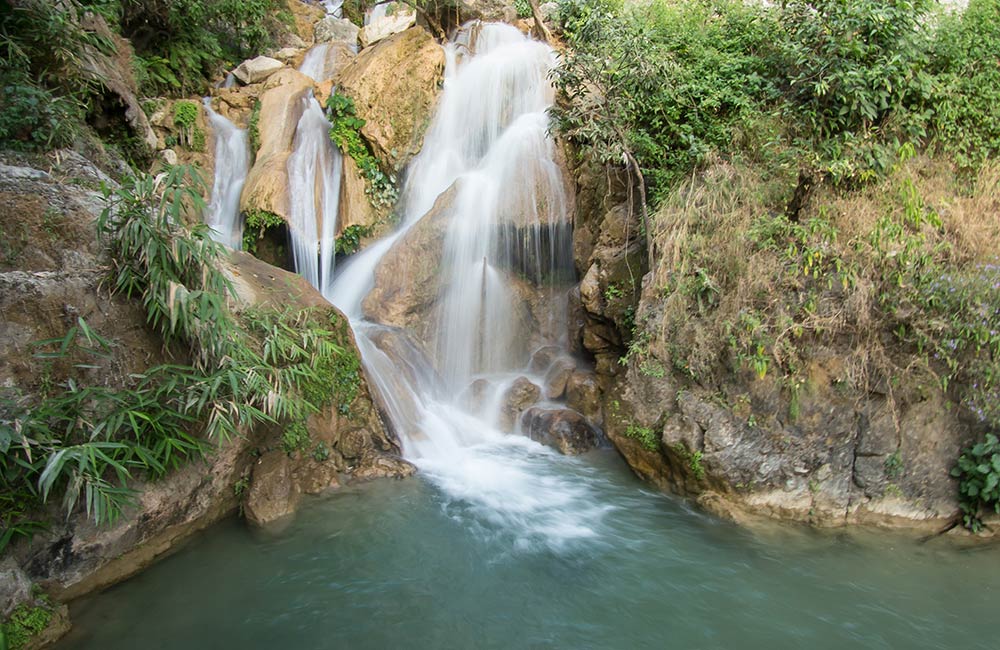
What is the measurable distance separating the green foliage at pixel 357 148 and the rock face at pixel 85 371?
491 centimetres

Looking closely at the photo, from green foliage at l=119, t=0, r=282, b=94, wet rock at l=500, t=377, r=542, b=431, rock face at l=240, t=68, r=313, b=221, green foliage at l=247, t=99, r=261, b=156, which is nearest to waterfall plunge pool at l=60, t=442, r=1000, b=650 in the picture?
wet rock at l=500, t=377, r=542, b=431

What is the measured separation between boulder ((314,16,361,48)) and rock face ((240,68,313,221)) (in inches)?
158

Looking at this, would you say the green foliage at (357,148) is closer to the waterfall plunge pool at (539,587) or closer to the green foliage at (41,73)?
the green foliage at (41,73)

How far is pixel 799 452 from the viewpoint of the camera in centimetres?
548

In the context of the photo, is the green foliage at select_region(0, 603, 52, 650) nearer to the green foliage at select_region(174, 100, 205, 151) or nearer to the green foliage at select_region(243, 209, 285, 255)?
the green foliage at select_region(243, 209, 285, 255)

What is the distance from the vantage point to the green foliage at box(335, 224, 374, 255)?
9.62m

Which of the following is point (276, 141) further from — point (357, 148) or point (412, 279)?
point (412, 279)

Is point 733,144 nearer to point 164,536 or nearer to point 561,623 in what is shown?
point 561,623

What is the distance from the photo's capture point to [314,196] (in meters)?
9.78

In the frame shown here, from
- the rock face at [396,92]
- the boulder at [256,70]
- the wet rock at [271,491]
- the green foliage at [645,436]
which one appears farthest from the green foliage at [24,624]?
the boulder at [256,70]

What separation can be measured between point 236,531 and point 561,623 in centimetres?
317

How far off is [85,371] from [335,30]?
13.9m

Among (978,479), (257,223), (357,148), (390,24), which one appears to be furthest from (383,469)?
(390,24)

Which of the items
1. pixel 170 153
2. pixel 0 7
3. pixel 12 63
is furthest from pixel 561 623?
pixel 170 153
